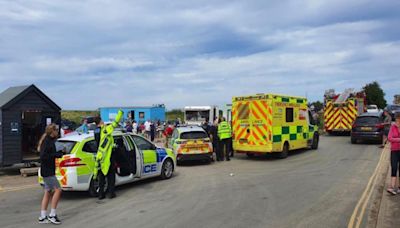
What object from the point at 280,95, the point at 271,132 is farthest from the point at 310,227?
the point at 280,95

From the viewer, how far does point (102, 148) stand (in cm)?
898

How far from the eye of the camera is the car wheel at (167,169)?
38.0 ft

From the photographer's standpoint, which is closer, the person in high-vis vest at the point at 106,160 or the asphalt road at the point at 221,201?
the asphalt road at the point at 221,201

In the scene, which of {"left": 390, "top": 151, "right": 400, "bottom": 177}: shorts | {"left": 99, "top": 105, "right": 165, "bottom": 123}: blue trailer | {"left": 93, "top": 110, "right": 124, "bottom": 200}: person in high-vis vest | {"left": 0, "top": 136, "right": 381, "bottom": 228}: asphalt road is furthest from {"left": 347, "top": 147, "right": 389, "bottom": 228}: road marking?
{"left": 99, "top": 105, "right": 165, "bottom": 123}: blue trailer

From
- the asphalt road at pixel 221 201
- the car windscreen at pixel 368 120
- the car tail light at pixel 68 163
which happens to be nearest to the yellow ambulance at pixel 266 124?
the asphalt road at pixel 221 201

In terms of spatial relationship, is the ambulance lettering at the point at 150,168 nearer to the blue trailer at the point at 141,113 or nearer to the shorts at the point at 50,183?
the shorts at the point at 50,183

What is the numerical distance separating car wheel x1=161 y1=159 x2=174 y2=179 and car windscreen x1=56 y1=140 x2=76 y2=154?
10.5ft

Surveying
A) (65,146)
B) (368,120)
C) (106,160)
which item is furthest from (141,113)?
(106,160)

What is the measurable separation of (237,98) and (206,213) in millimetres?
10073

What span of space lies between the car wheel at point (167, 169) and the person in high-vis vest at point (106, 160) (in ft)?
8.58

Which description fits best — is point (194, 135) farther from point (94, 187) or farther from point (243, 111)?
point (94, 187)

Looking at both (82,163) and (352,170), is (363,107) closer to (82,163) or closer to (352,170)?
(352,170)

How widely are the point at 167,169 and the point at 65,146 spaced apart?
355 cm

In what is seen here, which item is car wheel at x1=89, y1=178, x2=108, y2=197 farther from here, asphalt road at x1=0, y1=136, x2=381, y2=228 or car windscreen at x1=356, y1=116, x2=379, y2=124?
car windscreen at x1=356, y1=116, x2=379, y2=124
